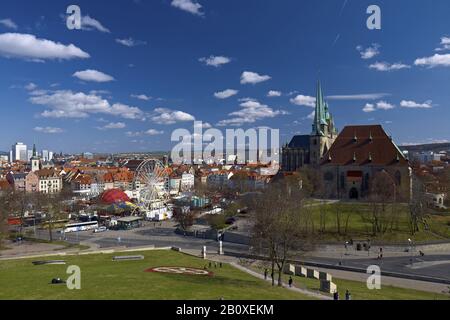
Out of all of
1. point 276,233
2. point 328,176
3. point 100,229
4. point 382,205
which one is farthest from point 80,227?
point 276,233

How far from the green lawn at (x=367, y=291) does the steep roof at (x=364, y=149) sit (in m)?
50.3

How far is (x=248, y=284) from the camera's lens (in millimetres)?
27953

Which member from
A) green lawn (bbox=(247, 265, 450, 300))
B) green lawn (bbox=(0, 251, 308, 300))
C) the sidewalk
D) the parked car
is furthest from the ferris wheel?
green lawn (bbox=(247, 265, 450, 300))

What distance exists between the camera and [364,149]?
82.2 m

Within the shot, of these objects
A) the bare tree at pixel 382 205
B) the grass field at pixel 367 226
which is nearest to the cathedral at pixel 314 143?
the bare tree at pixel 382 205

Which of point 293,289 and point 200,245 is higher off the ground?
point 293,289

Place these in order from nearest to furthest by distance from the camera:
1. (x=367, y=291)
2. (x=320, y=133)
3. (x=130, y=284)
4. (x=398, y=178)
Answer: (x=130, y=284) → (x=367, y=291) → (x=398, y=178) → (x=320, y=133)

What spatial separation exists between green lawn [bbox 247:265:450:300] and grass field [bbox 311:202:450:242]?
1828 cm

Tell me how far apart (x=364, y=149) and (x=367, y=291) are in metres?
57.4

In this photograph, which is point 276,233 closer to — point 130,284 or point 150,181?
point 130,284

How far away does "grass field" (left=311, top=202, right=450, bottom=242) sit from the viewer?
51.0 meters
